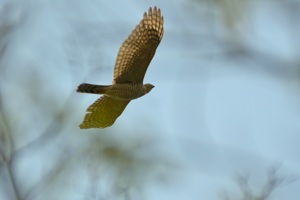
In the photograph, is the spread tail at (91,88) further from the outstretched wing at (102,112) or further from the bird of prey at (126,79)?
the outstretched wing at (102,112)

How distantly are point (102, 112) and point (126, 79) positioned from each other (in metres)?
0.39

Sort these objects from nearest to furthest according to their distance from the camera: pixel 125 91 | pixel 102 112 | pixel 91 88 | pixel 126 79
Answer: pixel 91 88, pixel 125 91, pixel 126 79, pixel 102 112

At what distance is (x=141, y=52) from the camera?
951cm

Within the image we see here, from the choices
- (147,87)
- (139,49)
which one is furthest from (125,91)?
(139,49)

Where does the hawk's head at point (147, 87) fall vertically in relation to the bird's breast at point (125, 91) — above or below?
above

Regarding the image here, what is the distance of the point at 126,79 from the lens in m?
9.29

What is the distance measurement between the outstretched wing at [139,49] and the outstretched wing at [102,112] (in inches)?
10.2

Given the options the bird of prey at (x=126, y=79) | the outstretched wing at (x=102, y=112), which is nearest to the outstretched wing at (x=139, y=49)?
the bird of prey at (x=126, y=79)

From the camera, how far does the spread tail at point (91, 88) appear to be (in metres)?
8.78

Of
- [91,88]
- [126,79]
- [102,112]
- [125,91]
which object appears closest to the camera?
[91,88]

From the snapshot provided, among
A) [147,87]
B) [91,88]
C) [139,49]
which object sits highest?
[139,49]

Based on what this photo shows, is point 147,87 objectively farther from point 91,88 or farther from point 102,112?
point 91,88

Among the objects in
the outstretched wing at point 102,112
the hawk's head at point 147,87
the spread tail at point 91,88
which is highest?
the hawk's head at point 147,87

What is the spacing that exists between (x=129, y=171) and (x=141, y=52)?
387 centimetres
